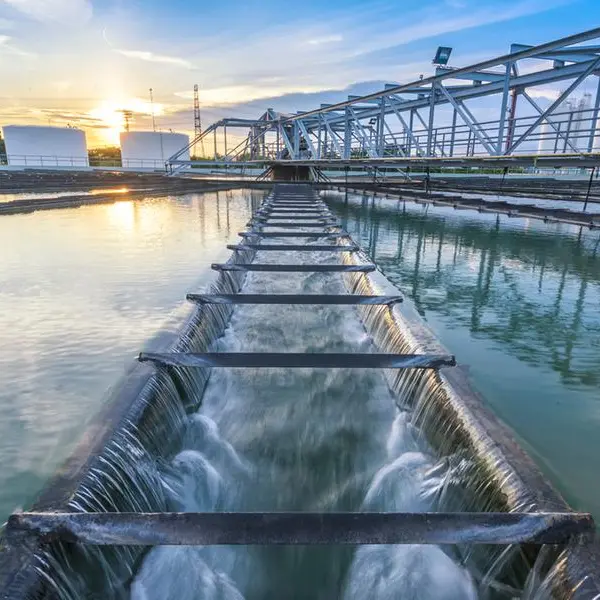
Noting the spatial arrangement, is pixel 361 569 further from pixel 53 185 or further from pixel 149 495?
pixel 53 185

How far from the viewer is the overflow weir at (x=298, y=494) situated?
5.88 ft

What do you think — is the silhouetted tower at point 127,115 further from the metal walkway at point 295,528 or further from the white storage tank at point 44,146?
the metal walkway at point 295,528

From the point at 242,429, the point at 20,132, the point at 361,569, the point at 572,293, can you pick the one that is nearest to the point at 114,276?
the point at 242,429

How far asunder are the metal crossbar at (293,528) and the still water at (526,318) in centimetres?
86

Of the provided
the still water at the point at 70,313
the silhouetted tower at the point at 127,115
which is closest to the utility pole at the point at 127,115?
the silhouetted tower at the point at 127,115

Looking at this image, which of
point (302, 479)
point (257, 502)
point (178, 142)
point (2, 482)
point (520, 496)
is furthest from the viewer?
point (178, 142)

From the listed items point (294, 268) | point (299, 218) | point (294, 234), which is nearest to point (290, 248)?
point (294, 268)

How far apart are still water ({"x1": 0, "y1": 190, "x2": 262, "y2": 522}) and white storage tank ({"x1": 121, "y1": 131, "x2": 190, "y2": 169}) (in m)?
33.8

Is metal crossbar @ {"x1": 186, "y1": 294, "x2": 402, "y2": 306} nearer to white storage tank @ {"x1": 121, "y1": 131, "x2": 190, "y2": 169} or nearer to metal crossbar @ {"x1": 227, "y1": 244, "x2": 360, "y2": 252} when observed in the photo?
metal crossbar @ {"x1": 227, "y1": 244, "x2": 360, "y2": 252}

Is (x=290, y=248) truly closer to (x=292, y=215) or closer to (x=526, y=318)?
(x=526, y=318)

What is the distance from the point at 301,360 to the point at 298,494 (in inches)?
37.3

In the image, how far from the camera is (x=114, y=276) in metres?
6.55

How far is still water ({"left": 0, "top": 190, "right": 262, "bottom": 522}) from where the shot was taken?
2.94 meters

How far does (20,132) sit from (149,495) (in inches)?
1727
